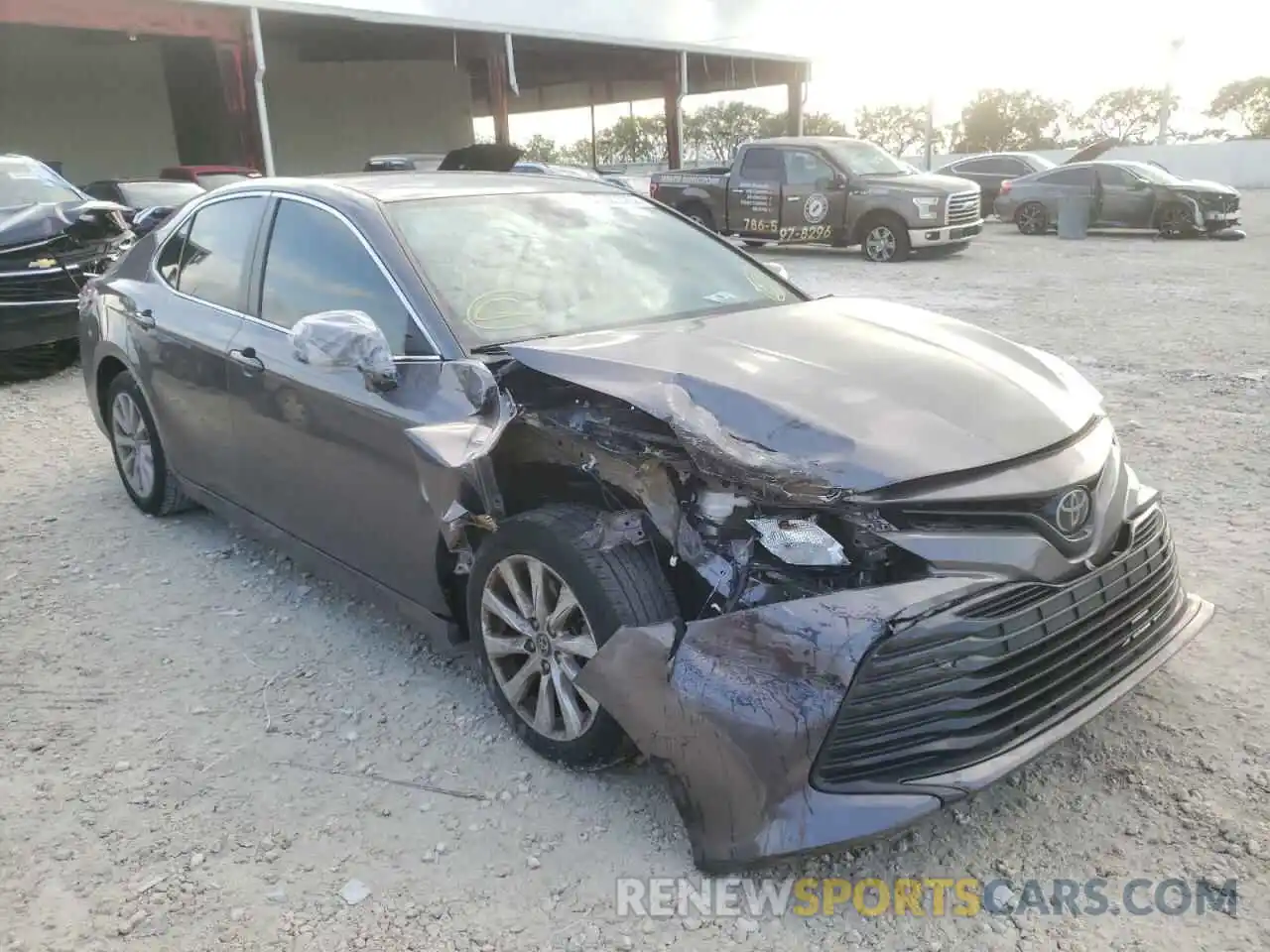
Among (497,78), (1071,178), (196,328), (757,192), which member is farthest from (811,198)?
(196,328)

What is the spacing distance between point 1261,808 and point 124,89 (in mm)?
25591

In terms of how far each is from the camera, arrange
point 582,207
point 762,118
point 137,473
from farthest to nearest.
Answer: point 762,118 < point 137,473 < point 582,207

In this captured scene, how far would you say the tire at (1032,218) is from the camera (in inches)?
732

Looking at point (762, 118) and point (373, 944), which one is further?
point (762, 118)

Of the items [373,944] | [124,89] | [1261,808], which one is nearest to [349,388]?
[373,944]

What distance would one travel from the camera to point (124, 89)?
22688mm

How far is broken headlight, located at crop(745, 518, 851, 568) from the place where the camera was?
2395 millimetres

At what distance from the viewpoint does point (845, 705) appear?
2.24 meters

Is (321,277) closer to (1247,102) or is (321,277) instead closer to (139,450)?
(139,450)

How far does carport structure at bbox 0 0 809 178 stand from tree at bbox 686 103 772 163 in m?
29.3

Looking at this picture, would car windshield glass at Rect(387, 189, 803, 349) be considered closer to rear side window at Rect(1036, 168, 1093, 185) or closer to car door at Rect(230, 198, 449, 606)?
car door at Rect(230, 198, 449, 606)

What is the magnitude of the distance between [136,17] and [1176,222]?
17206 mm

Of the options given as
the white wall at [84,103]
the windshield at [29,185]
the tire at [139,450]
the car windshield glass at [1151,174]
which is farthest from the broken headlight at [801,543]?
the white wall at [84,103]

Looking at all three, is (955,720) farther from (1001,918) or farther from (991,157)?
(991,157)
